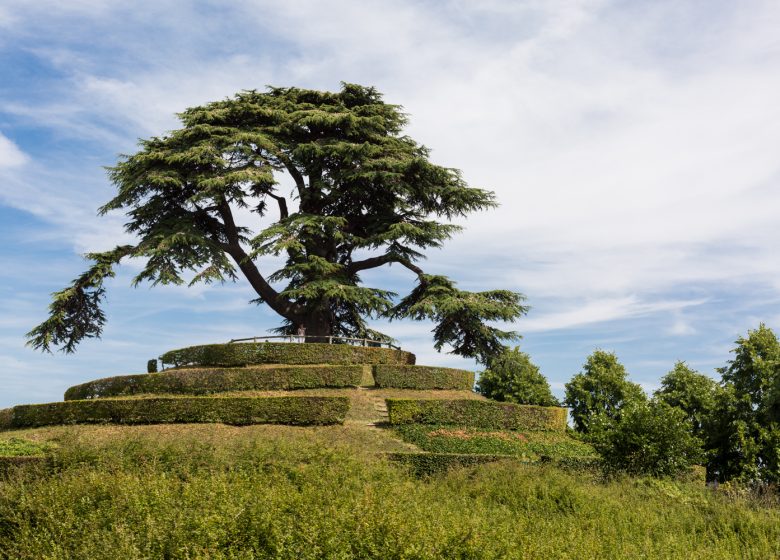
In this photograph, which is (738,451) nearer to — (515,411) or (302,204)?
(515,411)

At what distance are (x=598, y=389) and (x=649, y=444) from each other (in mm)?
13104

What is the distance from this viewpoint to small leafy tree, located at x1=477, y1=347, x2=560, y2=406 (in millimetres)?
33469

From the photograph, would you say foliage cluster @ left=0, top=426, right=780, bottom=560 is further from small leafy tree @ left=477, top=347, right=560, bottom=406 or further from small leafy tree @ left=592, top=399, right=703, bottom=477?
small leafy tree @ left=477, top=347, right=560, bottom=406

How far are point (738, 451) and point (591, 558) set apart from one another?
1733 centimetres

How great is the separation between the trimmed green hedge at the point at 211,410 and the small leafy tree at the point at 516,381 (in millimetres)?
11387

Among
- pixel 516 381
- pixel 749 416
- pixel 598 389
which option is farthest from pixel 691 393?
pixel 516 381

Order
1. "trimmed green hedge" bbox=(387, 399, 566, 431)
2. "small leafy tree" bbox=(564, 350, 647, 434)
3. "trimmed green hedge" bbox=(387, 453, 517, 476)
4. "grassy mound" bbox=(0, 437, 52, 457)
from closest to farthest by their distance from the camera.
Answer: "trimmed green hedge" bbox=(387, 453, 517, 476)
"grassy mound" bbox=(0, 437, 52, 457)
"trimmed green hedge" bbox=(387, 399, 566, 431)
"small leafy tree" bbox=(564, 350, 647, 434)

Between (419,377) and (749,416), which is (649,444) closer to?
(749,416)

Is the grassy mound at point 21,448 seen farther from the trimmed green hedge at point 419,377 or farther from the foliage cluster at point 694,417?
the foliage cluster at point 694,417

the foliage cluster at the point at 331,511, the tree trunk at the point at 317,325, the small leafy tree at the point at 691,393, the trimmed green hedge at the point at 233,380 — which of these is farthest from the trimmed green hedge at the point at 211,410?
the small leafy tree at the point at 691,393

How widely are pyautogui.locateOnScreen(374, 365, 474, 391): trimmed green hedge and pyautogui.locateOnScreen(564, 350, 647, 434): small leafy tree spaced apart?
5.60m

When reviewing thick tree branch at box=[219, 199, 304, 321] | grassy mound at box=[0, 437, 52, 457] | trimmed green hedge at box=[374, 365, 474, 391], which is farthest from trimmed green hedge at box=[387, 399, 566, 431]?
grassy mound at box=[0, 437, 52, 457]

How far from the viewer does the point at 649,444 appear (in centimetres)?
1988

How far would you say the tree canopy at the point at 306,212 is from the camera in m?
32.2
